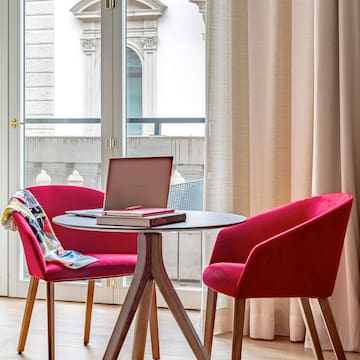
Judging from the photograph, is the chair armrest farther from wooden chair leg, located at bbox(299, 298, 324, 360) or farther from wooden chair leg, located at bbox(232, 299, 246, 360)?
wooden chair leg, located at bbox(299, 298, 324, 360)

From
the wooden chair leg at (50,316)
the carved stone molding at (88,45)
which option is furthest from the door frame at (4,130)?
the wooden chair leg at (50,316)

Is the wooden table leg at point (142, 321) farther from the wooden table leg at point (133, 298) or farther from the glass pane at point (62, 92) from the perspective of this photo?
the glass pane at point (62, 92)

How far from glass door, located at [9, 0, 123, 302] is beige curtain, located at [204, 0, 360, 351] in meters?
0.89

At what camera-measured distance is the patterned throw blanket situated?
9.07ft

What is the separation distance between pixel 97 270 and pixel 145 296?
41cm

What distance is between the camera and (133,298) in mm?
2314

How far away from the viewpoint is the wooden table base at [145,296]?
7.60 feet

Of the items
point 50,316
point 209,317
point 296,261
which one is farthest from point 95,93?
point 296,261

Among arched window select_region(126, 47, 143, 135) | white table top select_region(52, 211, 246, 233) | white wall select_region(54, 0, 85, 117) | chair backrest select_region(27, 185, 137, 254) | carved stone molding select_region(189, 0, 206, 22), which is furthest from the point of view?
white wall select_region(54, 0, 85, 117)

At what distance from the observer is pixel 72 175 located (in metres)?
3.93

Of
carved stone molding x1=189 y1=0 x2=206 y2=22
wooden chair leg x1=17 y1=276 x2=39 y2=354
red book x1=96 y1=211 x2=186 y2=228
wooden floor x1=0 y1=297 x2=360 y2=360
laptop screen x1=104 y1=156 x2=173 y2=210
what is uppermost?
carved stone molding x1=189 y1=0 x2=206 y2=22

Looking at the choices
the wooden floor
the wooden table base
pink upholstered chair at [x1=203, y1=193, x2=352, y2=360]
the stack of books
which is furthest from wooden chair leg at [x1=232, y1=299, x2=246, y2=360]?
the wooden floor

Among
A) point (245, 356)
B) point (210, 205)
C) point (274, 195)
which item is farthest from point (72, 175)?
point (245, 356)

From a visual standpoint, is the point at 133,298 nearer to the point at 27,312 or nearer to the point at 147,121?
the point at 27,312
